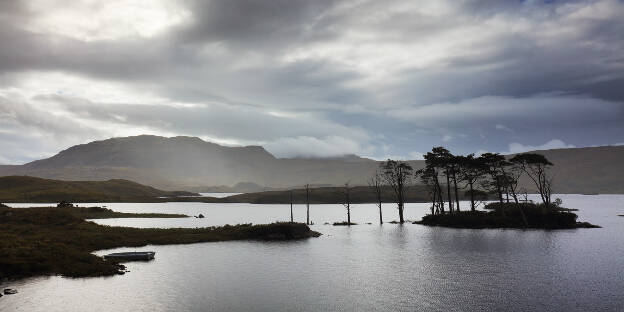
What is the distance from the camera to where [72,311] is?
31188 millimetres

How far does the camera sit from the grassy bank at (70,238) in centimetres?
4575

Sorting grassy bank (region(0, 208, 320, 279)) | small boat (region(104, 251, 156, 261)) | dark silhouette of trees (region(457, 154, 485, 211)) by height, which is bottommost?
small boat (region(104, 251, 156, 261))

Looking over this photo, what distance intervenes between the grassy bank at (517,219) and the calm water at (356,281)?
2936cm

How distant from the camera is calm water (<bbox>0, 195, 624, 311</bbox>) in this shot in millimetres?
33031

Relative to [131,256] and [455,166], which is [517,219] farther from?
[131,256]

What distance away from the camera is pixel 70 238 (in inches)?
2630

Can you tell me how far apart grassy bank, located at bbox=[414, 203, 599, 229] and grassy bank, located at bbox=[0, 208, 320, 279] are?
140 feet

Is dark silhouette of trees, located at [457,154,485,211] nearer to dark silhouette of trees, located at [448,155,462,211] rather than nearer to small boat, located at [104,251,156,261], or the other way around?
dark silhouette of trees, located at [448,155,462,211]

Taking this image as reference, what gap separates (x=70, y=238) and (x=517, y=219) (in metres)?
101

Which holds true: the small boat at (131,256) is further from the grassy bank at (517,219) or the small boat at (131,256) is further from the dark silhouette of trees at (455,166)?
the dark silhouette of trees at (455,166)

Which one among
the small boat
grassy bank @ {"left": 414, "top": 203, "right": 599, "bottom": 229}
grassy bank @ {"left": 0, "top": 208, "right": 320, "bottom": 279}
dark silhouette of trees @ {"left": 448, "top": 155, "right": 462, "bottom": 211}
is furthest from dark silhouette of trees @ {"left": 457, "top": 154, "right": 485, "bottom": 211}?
the small boat

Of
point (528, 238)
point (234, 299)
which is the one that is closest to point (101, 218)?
point (234, 299)

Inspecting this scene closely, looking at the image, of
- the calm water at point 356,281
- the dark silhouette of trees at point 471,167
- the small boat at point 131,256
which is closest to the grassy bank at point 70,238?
the small boat at point 131,256

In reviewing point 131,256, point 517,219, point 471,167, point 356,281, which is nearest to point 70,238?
point 131,256
